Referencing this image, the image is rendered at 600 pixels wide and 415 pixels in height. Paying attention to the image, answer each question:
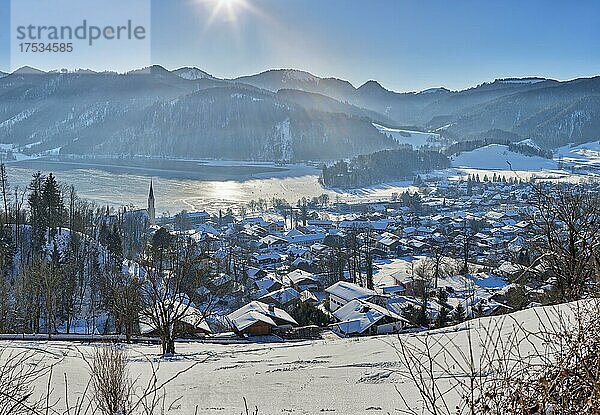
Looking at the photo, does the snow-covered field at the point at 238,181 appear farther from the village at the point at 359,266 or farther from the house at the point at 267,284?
the house at the point at 267,284

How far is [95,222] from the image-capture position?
23.9 m

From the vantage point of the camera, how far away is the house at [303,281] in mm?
21295

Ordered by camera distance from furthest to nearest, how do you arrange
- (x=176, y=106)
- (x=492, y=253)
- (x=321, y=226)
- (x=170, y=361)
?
(x=176, y=106) < (x=321, y=226) < (x=492, y=253) < (x=170, y=361)

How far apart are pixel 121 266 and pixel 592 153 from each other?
8727 cm

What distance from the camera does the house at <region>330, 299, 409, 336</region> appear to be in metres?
12.4

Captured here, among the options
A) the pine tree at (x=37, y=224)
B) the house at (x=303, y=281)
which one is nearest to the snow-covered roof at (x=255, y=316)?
the house at (x=303, y=281)

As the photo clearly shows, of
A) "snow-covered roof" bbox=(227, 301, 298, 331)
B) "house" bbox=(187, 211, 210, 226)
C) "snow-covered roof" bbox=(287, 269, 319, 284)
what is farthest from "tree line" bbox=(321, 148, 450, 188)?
"snow-covered roof" bbox=(227, 301, 298, 331)

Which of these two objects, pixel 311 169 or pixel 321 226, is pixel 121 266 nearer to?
pixel 321 226

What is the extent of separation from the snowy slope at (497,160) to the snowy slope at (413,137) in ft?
79.6

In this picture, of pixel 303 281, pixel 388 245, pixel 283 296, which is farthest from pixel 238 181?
pixel 283 296

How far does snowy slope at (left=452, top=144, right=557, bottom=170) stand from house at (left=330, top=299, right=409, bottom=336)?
207ft

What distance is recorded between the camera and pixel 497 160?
8019 cm

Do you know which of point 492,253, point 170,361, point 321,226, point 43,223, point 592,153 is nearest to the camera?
point 170,361

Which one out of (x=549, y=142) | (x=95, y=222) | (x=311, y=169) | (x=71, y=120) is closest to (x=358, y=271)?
(x=95, y=222)
